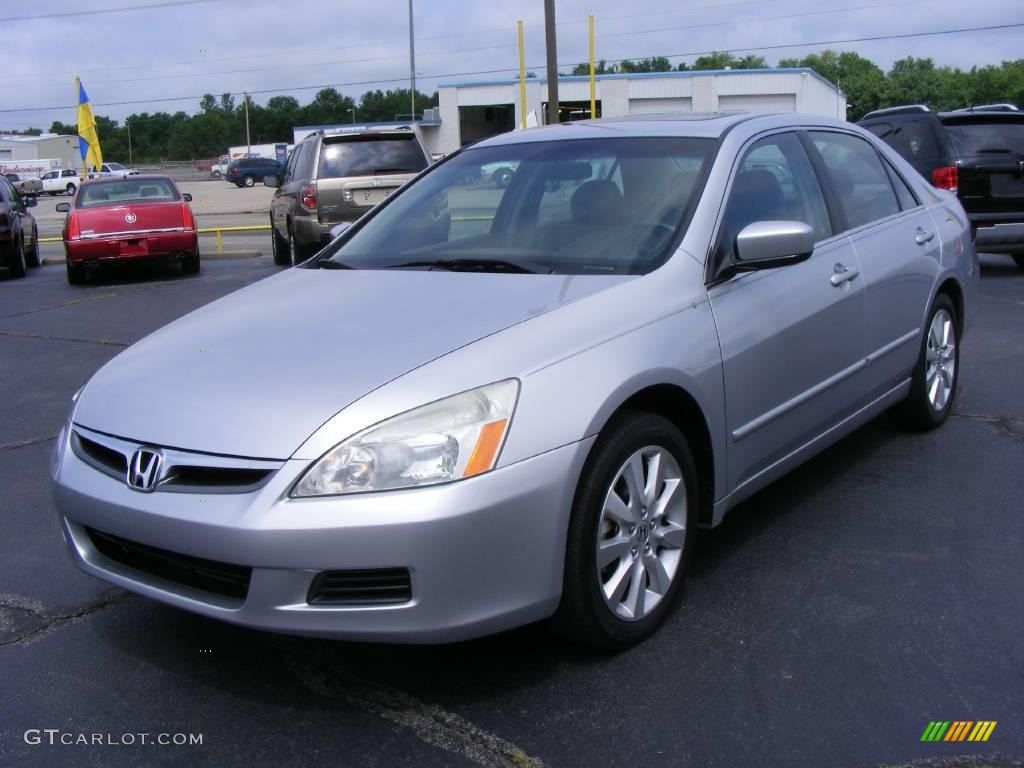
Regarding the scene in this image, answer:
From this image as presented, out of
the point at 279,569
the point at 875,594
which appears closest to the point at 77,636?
the point at 279,569

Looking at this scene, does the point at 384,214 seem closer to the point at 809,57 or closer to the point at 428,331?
the point at 428,331

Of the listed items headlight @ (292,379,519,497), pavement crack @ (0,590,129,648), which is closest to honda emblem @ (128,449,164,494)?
headlight @ (292,379,519,497)

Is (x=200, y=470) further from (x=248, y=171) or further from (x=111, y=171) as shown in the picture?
(x=248, y=171)

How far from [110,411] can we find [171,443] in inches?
15.6

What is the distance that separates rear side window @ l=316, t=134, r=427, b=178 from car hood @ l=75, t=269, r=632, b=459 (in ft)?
30.1

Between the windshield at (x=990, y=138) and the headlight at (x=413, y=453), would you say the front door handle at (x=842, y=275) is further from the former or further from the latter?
the windshield at (x=990, y=138)

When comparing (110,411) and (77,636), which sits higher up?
(110,411)

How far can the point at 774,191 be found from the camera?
407 centimetres

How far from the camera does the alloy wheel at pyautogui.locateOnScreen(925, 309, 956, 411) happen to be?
520cm

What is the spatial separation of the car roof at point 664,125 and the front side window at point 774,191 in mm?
120

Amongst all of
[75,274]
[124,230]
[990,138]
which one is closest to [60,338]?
[124,230]

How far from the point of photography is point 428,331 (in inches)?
121

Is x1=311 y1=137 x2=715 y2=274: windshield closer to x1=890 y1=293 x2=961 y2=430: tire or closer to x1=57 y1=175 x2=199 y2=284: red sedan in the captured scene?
x1=890 y1=293 x2=961 y2=430: tire

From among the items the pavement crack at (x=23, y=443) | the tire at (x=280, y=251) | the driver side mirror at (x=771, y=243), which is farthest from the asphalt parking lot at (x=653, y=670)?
the tire at (x=280, y=251)
